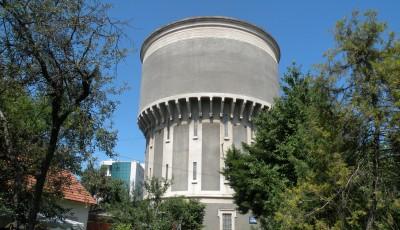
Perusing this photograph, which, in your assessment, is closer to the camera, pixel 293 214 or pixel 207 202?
pixel 293 214

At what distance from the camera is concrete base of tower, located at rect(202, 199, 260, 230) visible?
97.8 ft

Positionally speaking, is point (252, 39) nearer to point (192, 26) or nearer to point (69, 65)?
point (192, 26)

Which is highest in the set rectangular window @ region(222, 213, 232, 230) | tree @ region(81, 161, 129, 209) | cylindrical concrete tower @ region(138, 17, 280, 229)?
cylindrical concrete tower @ region(138, 17, 280, 229)

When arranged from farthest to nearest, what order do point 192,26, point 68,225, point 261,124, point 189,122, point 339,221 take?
point 192,26, point 189,122, point 261,124, point 68,225, point 339,221

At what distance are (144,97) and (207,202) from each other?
10.4 m

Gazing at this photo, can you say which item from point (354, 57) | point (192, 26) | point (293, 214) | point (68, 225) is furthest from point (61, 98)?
point (192, 26)

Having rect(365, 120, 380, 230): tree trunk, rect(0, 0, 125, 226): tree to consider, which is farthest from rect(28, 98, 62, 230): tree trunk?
rect(365, 120, 380, 230): tree trunk

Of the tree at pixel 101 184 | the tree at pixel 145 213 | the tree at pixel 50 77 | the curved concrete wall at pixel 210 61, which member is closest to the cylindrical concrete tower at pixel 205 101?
the curved concrete wall at pixel 210 61

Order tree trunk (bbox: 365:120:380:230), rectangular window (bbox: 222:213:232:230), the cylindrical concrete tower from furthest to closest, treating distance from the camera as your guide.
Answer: the cylindrical concrete tower < rectangular window (bbox: 222:213:232:230) < tree trunk (bbox: 365:120:380:230)

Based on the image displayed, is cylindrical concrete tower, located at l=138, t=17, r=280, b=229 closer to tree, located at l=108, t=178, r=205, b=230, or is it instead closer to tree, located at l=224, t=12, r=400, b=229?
tree, located at l=108, t=178, r=205, b=230

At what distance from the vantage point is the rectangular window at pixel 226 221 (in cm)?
3014

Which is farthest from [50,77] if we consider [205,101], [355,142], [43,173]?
[205,101]

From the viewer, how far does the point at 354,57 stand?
29.9ft

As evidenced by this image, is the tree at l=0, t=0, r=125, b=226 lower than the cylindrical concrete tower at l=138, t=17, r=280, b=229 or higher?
lower
